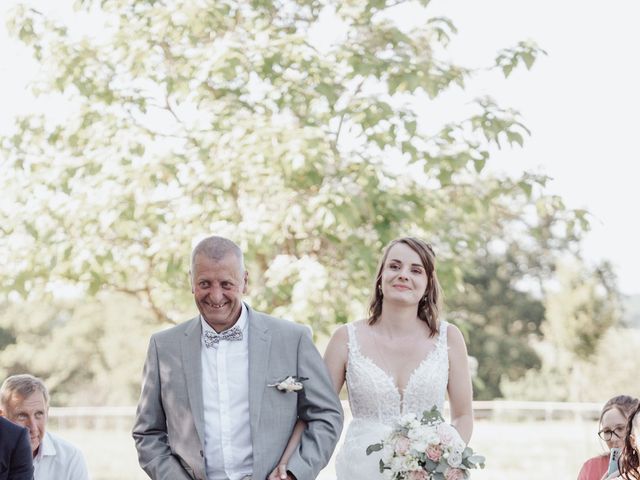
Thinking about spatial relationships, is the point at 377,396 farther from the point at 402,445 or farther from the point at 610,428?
the point at 610,428

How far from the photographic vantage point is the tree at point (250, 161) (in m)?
7.64

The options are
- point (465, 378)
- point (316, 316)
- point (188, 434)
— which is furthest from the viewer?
point (316, 316)

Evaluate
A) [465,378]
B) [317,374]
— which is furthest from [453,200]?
[317,374]

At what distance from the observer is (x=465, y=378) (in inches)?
197

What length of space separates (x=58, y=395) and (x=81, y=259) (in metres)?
20.4

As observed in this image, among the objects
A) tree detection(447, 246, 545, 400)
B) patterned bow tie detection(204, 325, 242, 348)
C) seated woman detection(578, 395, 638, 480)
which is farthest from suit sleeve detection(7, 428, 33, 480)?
tree detection(447, 246, 545, 400)

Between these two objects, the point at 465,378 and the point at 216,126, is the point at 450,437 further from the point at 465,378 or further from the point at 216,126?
the point at 216,126

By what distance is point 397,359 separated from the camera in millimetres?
4996

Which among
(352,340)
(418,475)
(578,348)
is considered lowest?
(578,348)

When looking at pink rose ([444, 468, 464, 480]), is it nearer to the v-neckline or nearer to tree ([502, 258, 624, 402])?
the v-neckline

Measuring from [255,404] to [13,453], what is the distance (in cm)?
88

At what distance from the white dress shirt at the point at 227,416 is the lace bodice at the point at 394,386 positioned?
98 cm

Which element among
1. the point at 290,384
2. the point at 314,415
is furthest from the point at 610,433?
the point at 290,384

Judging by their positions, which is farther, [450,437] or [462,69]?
[462,69]
